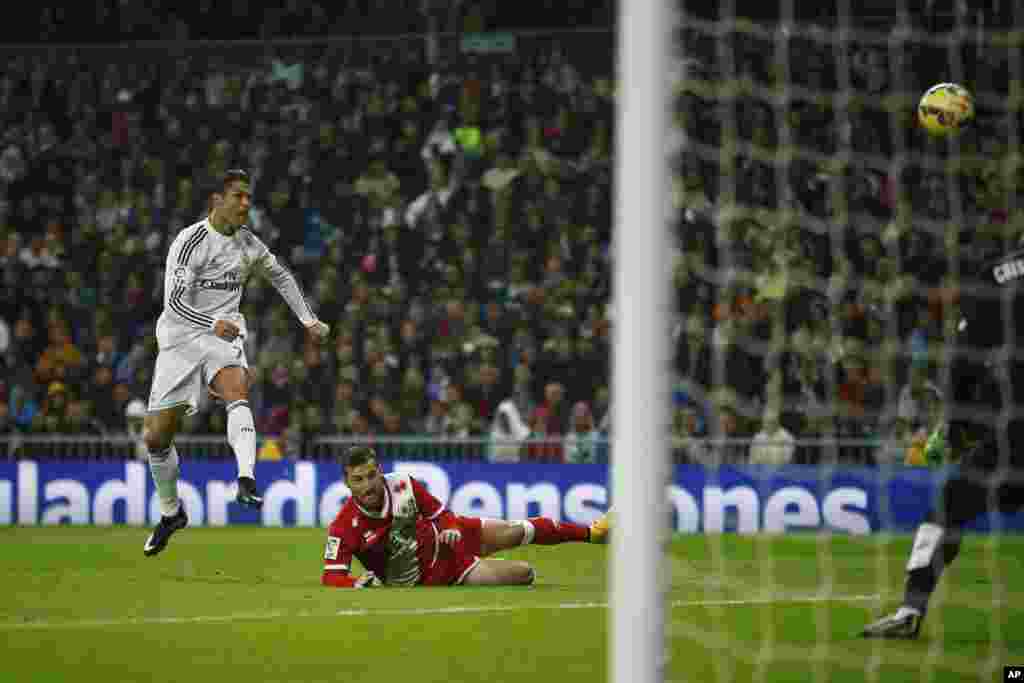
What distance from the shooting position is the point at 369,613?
24.9 ft

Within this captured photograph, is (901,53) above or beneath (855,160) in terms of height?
above

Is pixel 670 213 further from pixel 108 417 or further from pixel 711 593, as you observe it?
pixel 108 417

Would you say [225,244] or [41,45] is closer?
[225,244]

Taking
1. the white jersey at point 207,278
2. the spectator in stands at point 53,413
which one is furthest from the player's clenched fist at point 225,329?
the spectator in stands at point 53,413

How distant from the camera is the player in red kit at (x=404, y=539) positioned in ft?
28.2

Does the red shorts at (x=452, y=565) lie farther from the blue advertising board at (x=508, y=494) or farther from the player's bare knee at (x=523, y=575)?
the blue advertising board at (x=508, y=494)

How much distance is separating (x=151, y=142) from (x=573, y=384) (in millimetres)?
8317

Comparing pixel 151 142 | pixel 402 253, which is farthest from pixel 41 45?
pixel 402 253

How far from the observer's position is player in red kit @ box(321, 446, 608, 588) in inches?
338

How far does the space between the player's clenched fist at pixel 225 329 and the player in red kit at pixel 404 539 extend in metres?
1.80

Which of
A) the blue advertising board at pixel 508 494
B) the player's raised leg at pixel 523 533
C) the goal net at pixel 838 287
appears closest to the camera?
the player's raised leg at pixel 523 533

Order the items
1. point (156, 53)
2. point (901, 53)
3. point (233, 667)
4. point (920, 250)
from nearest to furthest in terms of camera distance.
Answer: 1. point (233, 667)
2. point (920, 250)
3. point (901, 53)
4. point (156, 53)

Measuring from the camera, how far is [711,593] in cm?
842

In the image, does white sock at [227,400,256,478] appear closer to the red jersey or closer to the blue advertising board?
the red jersey
